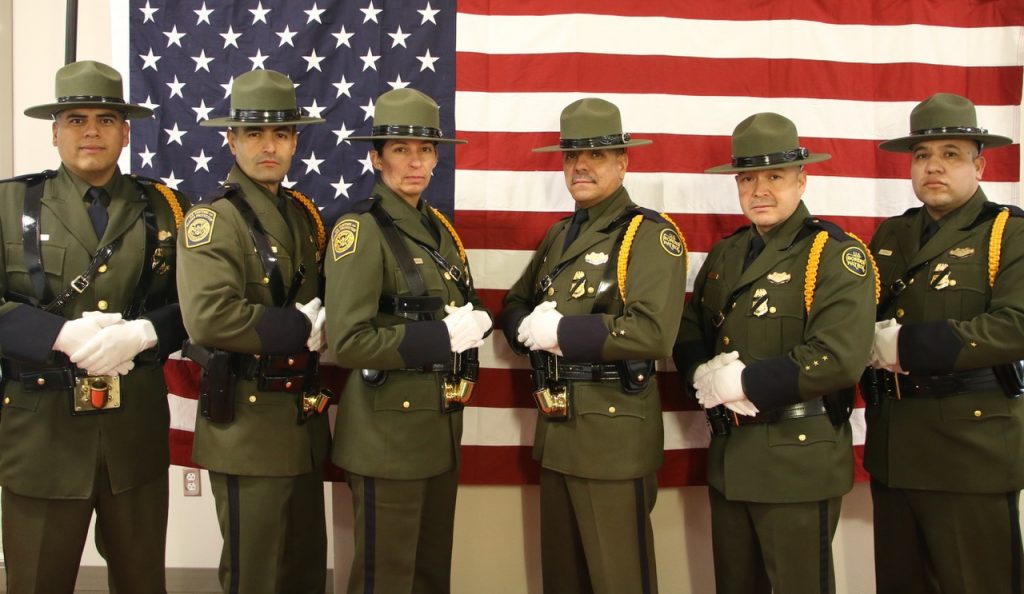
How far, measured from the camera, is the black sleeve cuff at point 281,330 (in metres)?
2.75

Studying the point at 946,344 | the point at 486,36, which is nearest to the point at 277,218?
the point at 486,36

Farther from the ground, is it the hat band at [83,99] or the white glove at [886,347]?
the hat band at [83,99]

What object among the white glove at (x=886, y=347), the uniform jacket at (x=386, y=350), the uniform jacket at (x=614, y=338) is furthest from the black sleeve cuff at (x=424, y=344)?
the white glove at (x=886, y=347)

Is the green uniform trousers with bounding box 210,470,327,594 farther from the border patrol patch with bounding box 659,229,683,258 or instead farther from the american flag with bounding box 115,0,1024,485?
the border patrol patch with bounding box 659,229,683,258

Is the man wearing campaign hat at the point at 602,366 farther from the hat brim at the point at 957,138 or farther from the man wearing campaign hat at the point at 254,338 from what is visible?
the hat brim at the point at 957,138

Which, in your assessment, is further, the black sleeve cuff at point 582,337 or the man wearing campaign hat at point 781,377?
the black sleeve cuff at point 582,337

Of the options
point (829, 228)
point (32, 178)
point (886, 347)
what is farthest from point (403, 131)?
point (886, 347)

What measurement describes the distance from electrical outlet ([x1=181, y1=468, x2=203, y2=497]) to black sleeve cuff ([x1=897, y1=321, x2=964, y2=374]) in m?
3.37

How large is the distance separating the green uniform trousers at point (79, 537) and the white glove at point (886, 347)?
9.50 ft

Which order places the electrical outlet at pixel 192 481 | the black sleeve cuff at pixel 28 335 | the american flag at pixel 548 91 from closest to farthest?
1. the black sleeve cuff at pixel 28 335
2. the american flag at pixel 548 91
3. the electrical outlet at pixel 192 481

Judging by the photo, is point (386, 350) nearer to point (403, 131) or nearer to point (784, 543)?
point (403, 131)

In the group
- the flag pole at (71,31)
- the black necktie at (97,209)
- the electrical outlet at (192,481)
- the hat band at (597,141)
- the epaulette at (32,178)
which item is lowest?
the electrical outlet at (192,481)

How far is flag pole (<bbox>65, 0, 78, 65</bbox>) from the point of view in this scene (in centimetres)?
349

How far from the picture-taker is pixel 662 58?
3.77 meters
